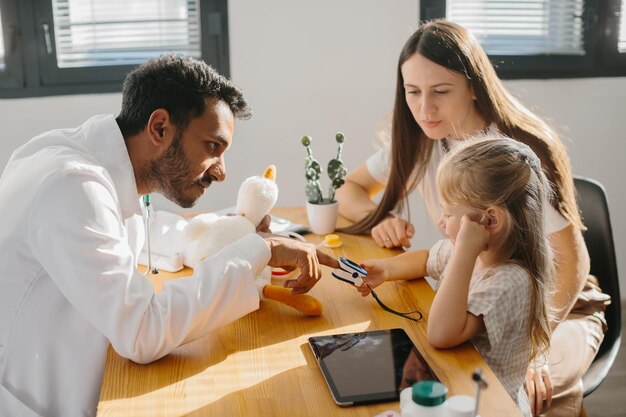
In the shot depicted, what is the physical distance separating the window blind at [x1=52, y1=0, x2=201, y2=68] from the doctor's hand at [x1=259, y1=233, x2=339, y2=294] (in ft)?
5.53

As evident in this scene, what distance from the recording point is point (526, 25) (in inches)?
124

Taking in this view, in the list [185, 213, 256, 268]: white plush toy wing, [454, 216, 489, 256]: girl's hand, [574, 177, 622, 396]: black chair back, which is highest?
[454, 216, 489, 256]: girl's hand

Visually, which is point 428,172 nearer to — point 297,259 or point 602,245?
point 602,245

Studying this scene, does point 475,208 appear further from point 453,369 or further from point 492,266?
point 453,369

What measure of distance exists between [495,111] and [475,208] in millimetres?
609

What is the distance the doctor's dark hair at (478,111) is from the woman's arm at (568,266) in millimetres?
47

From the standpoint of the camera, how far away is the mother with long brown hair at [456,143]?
1.73 metres

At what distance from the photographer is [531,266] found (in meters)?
1.38

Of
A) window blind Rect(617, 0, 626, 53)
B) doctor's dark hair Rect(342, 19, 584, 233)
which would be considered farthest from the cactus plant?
window blind Rect(617, 0, 626, 53)

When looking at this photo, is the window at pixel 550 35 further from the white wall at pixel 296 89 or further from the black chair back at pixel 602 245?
the black chair back at pixel 602 245

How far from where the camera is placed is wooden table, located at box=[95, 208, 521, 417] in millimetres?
1111

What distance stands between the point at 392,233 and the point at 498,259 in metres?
0.52

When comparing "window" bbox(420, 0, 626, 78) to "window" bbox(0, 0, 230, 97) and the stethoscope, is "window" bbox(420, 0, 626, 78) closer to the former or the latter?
"window" bbox(0, 0, 230, 97)

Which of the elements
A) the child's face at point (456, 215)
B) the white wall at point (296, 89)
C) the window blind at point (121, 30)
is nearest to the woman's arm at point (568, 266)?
the child's face at point (456, 215)
